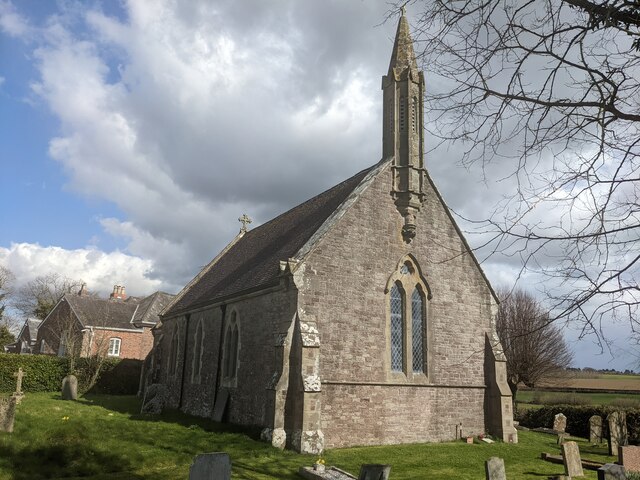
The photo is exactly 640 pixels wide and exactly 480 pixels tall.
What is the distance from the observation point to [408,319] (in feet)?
63.9

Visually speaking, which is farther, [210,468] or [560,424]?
[560,424]

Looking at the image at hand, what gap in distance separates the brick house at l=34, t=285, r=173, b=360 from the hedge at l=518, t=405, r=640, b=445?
3157 cm

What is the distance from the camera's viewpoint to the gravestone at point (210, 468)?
6473 millimetres

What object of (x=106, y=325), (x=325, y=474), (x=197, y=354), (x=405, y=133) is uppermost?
(x=405, y=133)

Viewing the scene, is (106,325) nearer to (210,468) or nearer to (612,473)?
(210,468)

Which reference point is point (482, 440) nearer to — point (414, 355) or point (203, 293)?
point (414, 355)

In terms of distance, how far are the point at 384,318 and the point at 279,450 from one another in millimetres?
5978

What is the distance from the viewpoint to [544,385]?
48750 mm

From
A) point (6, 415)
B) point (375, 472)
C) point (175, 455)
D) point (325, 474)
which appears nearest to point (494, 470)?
point (375, 472)

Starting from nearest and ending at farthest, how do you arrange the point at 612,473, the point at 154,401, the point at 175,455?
the point at 612,473 → the point at 175,455 → the point at 154,401

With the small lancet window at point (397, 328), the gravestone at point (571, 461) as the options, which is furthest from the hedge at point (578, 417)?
the gravestone at point (571, 461)

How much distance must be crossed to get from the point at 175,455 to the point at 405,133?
14.1 metres

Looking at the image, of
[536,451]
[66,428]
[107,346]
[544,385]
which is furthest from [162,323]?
[544,385]

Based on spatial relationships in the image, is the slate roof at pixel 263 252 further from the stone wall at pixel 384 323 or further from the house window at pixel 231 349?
the stone wall at pixel 384 323
